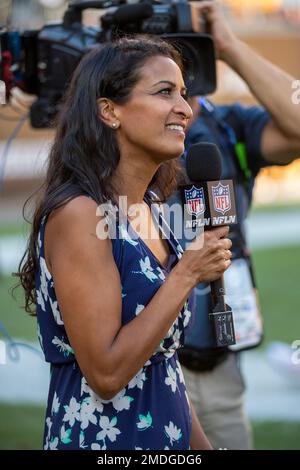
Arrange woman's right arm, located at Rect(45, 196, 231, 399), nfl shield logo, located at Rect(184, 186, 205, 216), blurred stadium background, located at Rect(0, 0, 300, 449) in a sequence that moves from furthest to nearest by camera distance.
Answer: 1. blurred stadium background, located at Rect(0, 0, 300, 449)
2. nfl shield logo, located at Rect(184, 186, 205, 216)
3. woman's right arm, located at Rect(45, 196, 231, 399)

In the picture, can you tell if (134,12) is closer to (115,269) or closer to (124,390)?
(115,269)

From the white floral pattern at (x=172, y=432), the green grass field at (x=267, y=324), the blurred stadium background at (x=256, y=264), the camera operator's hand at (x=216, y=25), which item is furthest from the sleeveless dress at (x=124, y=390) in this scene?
the green grass field at (x=267, y=324)

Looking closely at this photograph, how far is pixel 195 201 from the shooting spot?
→ 2445 millimetres

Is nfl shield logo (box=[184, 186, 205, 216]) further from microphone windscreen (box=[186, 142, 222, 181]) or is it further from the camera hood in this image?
the camera hood

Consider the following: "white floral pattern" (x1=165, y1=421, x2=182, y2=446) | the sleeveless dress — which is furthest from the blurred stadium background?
"white floral pattern" (x1=165, y1=421, x2=182, y2=446)

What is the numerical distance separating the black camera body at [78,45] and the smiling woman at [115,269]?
809mm

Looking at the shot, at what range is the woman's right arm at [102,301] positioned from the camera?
2.32 meters

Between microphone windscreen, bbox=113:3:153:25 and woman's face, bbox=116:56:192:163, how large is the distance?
3.24ft

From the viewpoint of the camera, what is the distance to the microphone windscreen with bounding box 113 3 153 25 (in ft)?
11.6

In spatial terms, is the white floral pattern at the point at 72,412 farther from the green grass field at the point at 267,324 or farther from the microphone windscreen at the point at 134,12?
the green grass field at the point at 267,324
